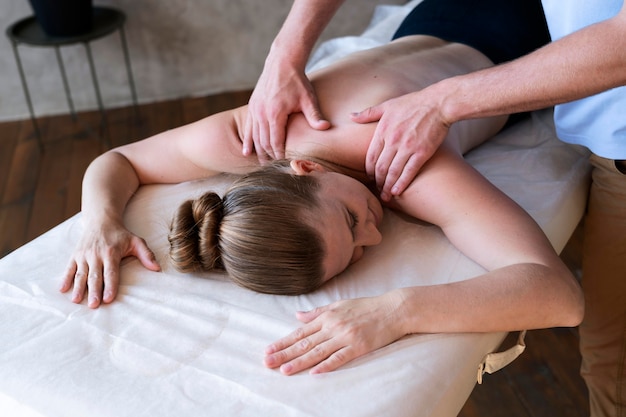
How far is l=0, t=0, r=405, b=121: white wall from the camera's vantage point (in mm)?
3325

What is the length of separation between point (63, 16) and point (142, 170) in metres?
1.52

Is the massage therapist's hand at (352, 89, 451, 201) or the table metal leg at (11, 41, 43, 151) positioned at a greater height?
Result: the massage therapist's hand at (352, 89, 451, 201)

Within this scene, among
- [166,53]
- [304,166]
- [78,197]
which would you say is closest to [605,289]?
[304,166]

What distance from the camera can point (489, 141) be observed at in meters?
1.78

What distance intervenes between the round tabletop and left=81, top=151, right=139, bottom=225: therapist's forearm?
1.46 meters

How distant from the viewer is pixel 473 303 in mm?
1151

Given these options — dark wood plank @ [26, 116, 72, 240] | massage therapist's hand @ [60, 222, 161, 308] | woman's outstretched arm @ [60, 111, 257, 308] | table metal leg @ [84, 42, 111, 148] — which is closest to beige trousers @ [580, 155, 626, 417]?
woman's outstretched arm @ [60, 111, 257, 308]

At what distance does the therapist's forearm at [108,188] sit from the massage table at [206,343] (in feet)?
0.16

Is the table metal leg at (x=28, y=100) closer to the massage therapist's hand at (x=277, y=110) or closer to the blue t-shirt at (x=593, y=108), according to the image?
the massage therapist's hand at (x=277, y=110)

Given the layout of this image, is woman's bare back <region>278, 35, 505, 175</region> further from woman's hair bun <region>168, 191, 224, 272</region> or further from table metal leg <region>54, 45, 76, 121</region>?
table metal leg <region>54, 45, 76, 121</region>

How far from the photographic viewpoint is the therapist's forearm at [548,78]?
1143 millimetres

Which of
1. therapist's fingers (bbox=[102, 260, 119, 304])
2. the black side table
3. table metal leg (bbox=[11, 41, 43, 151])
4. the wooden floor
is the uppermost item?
therapist's fingers (bbox=[102, 260, 119, 304])

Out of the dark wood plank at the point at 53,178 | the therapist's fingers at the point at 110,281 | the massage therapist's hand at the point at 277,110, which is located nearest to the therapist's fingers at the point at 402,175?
the massage therapist's hand at the point at 277,110

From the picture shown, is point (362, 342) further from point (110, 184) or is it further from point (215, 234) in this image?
point (110, 184)
